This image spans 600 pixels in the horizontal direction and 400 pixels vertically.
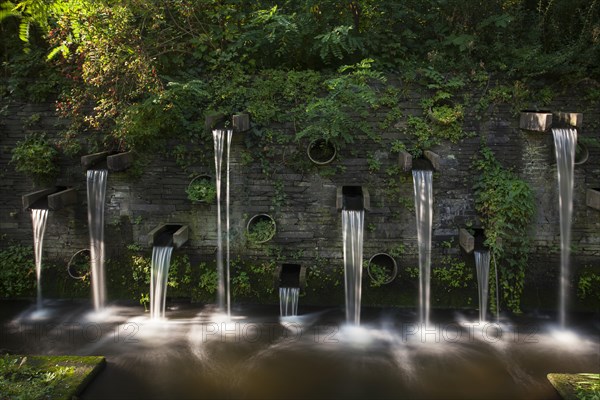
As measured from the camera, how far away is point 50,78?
25.3 feet

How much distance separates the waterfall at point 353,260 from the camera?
7.06 m

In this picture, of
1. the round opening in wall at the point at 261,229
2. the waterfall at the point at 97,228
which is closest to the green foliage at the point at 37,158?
the waterfall at the point at 97,228

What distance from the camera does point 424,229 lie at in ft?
24.0

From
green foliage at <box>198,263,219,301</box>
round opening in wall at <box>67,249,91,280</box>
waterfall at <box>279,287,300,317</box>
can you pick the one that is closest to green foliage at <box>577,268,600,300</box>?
waterfall at <box>279,287,300,317</box>

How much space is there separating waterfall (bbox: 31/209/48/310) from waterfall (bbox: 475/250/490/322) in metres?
7.76

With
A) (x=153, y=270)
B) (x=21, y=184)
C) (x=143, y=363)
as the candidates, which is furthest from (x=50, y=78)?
(x=143, y=363)

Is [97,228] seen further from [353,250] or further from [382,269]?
[382,269]

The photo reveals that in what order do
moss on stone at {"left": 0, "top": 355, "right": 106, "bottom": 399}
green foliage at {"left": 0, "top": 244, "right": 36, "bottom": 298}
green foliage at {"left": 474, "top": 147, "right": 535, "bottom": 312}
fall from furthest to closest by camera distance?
1. green foliage at {"left": 0, "top": 244, "right": 36, "bottom": 298}
2. green foliage at {"left": 474, "top": 147, "right": 535, "bottom": 312}
3. moss on stone at {"left": 0, "top": 355, "right": 106, "bottom": 399}

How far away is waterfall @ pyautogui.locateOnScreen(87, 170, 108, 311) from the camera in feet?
24.2

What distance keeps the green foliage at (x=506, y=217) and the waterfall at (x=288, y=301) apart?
343 centimetres

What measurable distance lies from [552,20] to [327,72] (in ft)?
14.8

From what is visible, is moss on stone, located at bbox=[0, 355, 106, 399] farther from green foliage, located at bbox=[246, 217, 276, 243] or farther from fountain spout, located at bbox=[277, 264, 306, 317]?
green foliage, located at bbox=[246, 217, 276, 243]

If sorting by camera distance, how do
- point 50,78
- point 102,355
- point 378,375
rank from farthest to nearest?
point 50,78, point 102,355, point 378,375

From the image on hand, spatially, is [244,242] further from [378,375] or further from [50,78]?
[50,78]
